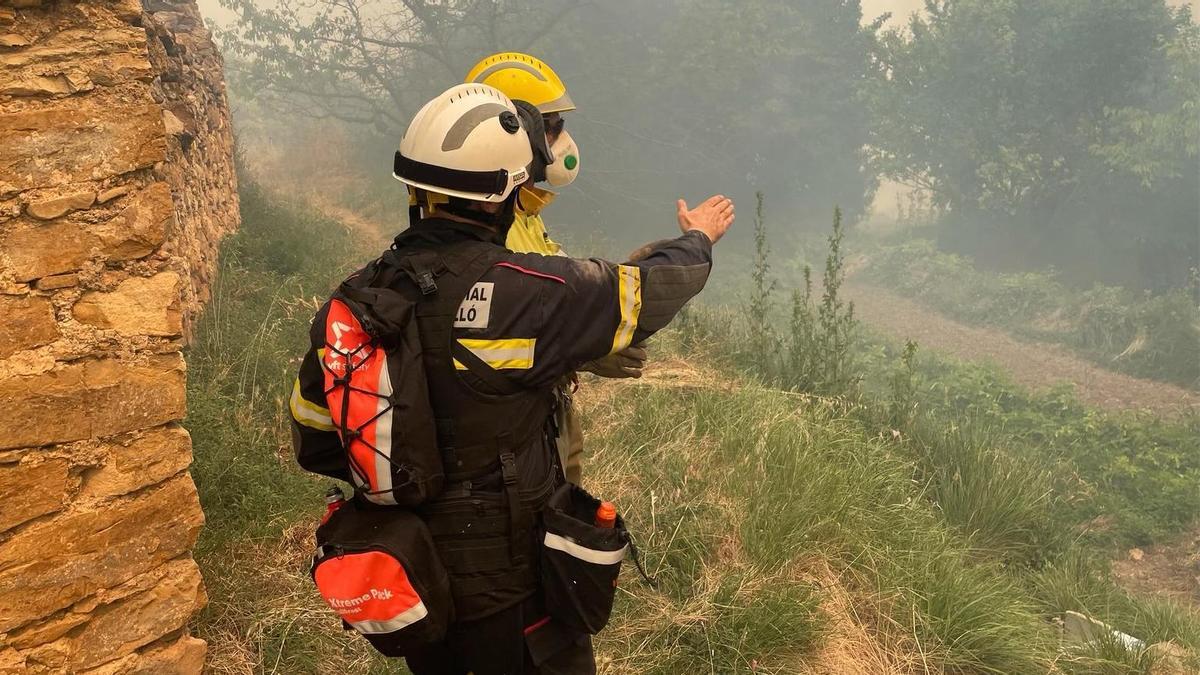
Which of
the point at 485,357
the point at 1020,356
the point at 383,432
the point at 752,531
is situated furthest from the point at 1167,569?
the point at 1020,356

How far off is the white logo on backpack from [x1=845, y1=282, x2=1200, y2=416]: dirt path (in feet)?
40.0

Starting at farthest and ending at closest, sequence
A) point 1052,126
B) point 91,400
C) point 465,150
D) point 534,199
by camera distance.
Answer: point 1052,126 → point 534,199 → point 91,400 → point 465,150

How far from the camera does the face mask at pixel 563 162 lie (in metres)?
2.58

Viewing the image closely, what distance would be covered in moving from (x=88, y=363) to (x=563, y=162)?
1.50m

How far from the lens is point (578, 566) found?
189cm

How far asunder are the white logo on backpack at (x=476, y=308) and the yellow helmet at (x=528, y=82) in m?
1.33

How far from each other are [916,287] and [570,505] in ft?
72.4

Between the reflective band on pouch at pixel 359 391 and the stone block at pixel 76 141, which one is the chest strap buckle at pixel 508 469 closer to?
the reflective band on pouch at pixel 359 391

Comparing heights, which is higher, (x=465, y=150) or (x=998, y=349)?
(x=465, y=150)

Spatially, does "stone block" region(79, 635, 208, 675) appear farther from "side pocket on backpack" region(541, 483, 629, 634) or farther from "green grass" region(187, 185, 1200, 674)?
"side pocket on backpack" region(541, 483, 629, 634)

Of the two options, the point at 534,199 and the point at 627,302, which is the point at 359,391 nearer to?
the point at 627,302

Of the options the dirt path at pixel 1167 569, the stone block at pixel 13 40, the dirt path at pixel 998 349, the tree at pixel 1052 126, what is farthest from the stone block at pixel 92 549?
the tree at pixel 1052 126

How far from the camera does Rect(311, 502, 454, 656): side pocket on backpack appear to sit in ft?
5.68

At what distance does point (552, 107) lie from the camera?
2.88 metres
